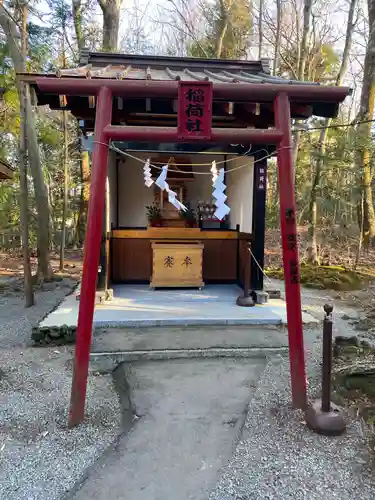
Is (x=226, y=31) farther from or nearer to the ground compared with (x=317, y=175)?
farther from the ground

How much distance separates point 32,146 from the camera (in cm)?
754

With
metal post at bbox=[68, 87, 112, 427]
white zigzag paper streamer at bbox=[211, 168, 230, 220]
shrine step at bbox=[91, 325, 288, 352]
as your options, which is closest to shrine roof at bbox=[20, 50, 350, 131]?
metal post at bbox=[68, 87, 112, 427]

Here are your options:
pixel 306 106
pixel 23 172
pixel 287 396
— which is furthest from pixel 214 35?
pixel 287 396

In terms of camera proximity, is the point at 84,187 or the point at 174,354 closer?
the point at 174,354

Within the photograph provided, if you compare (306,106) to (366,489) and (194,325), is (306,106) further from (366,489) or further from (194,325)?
(366,489)

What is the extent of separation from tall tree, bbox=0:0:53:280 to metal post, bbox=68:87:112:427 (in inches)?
176

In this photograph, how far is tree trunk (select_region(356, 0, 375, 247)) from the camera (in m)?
9.12

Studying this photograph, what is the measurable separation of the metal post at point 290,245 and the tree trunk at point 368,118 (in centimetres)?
662

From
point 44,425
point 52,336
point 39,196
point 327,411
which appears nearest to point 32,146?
point 39,196

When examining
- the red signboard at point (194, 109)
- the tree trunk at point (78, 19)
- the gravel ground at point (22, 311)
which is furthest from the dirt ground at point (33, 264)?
the red signboard at point (194, 109)

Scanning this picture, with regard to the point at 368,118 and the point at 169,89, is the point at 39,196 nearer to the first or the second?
the point at 169,89

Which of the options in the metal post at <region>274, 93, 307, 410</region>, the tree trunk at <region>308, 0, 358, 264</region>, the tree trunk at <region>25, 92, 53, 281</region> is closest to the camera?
the metal post at <region>274, 93, 307, 410</region>

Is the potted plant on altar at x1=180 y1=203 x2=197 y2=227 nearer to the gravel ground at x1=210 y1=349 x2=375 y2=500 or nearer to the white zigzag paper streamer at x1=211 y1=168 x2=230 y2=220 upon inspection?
the white zigzag paper streamer at x1=211 y1=168 x2=230 y2=220

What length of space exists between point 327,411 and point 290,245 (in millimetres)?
1273
